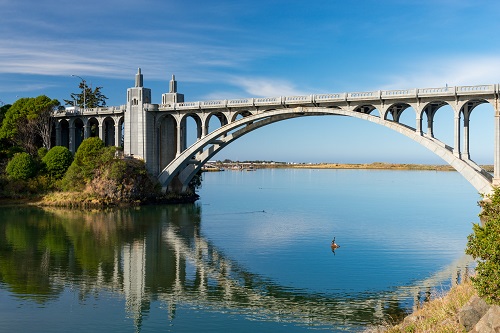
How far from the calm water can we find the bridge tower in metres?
11.5

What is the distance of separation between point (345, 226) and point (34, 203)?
111ft

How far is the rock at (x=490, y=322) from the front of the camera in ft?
39.2

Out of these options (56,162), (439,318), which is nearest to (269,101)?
(56,162)

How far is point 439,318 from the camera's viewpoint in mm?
14664

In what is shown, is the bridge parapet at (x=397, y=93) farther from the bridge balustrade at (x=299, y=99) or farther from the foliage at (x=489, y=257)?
the foliage at (x=489, y=257)

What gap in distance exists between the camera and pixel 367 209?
57.7 meters

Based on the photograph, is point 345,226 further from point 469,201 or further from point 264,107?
point 469,201

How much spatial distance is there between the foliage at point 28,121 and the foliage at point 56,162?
7632 millimetres

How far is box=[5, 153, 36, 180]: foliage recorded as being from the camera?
5744 centimetres

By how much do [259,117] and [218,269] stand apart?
Result: 1017 inches

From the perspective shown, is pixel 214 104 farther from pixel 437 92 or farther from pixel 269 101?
pixel 437 92

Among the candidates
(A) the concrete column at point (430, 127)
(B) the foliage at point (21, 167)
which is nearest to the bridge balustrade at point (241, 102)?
(A) the concrete column at point (430, 127)

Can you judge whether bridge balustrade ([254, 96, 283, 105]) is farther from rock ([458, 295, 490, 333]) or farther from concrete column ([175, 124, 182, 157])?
rock ([458, 295, 490, 333])

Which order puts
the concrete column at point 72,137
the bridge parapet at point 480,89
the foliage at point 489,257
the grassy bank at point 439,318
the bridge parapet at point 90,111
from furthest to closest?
the concrete column at point 72,137 → the bridge parapet at point 90,111 → the bridge parapet at point 480,89 → the grassy bank at point 439,318 → the foliage at point 489,257
